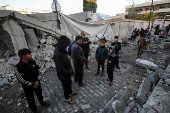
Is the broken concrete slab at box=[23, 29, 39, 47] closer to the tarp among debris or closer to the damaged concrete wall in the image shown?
the tarp among debris

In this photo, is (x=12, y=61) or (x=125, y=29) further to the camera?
(x=125, y=29)

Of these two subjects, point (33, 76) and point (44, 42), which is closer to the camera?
point (33, 76)

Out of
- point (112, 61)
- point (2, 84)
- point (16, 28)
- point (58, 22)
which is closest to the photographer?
point (112, 61)

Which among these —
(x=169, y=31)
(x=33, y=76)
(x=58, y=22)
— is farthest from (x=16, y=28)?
(x=169, y=31)

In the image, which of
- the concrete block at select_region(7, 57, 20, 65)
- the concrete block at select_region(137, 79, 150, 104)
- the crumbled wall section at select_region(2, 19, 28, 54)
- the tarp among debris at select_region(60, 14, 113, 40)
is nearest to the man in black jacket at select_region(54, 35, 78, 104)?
the concrete block at select_region(137, 79, 150, 104)

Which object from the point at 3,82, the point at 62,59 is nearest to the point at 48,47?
the point at 3,82

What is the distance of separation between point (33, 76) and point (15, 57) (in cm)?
366

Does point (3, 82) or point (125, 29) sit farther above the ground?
point (125, 29)

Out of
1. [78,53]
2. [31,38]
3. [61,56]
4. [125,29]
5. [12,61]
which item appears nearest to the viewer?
[61,56]

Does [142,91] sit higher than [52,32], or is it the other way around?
[52,32]

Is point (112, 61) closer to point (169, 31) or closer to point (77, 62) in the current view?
point (77, 62)

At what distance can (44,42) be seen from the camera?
5.86 metres

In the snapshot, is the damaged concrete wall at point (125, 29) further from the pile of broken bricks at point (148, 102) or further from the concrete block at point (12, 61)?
the concrete block at point (12, 61)

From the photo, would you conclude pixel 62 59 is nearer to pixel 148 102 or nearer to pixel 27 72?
pixel 27 72
